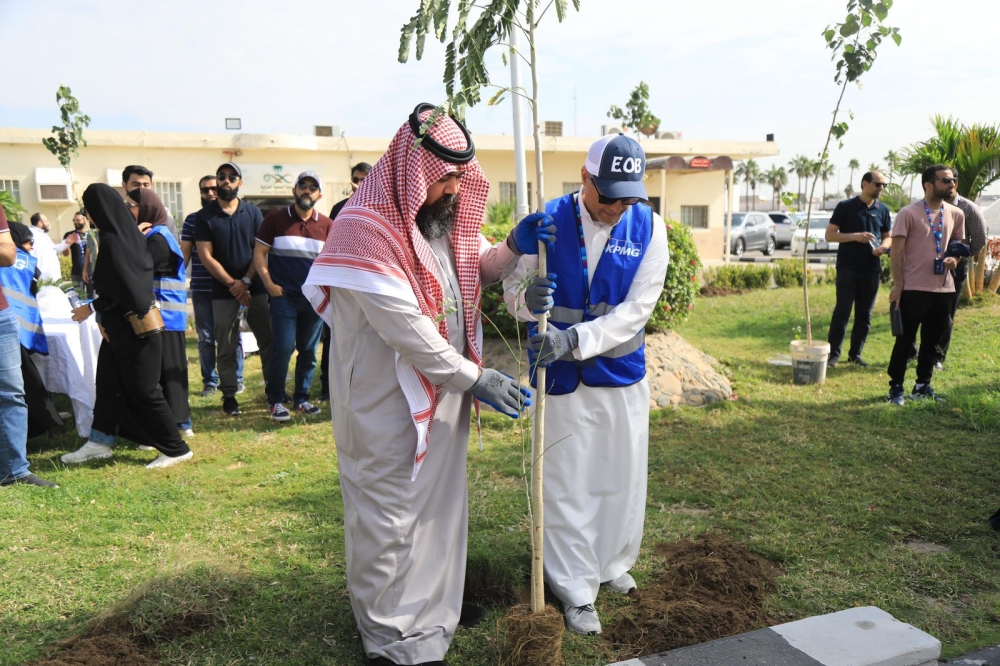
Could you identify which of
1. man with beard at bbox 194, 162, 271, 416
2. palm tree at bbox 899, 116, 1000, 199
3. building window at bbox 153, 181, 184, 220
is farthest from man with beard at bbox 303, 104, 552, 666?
building window at bbox 153, 181, 184, 220

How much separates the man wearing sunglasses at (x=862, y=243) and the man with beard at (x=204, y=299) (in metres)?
5.88

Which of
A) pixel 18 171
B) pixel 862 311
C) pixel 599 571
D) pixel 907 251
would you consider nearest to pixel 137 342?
pixel 599 571

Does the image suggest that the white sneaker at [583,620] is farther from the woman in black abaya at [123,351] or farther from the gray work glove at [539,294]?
the woman in black abaya at [123,351]

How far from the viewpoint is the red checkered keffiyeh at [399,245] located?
8.65 feet

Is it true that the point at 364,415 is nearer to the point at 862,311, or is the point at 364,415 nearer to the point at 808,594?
the point at 808,594

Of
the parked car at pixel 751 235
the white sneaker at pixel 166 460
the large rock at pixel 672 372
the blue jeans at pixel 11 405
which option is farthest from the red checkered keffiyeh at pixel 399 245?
the parked car at pixel 751 235

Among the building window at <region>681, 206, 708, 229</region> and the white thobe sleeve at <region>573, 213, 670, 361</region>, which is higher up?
the building window at <region>681, 206, 708, 229</region>

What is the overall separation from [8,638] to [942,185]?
6.88 metres

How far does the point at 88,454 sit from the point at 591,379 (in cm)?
394

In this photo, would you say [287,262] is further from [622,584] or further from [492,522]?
[622,584]

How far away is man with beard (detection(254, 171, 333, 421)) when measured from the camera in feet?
20.4

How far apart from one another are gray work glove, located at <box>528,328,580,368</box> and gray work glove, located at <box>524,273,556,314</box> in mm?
100

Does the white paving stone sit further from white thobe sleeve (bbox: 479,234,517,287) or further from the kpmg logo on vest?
white thobe sleeve (bbox: 479,234,517,287)

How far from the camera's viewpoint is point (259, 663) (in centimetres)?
291
